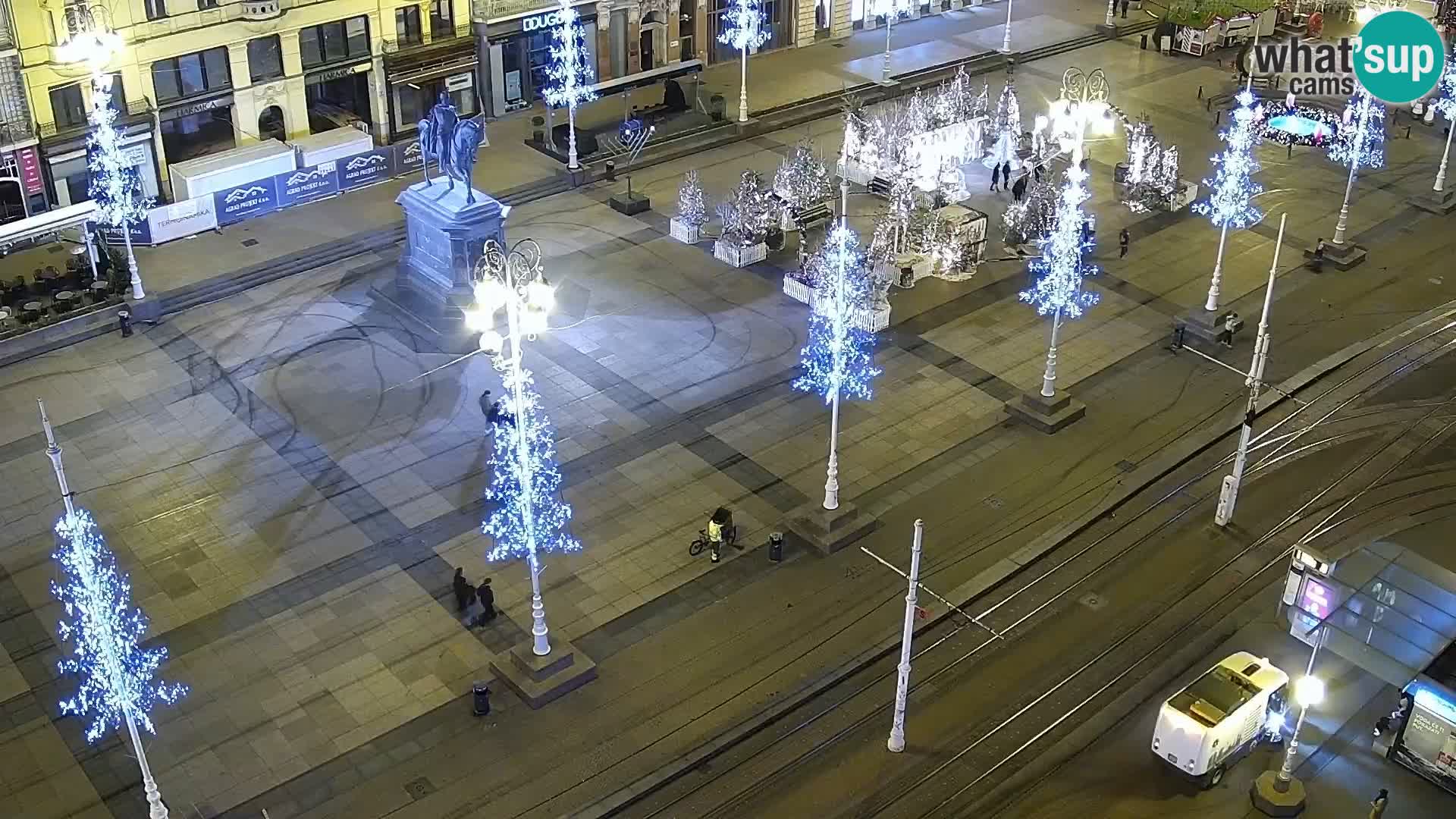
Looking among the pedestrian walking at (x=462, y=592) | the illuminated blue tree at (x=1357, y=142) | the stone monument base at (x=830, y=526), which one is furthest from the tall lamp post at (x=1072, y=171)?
the pedestrian walking at (x=462, y=592)

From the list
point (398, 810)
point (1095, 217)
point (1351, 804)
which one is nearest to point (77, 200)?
point (398, 810)

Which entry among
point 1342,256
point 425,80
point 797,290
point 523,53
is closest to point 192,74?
point 425,80

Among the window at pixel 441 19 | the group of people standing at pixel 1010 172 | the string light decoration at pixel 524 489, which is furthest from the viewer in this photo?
the window at pixel 441 19

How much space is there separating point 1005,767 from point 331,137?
3858cm

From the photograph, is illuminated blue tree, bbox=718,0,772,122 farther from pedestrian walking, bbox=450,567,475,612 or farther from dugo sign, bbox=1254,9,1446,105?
pedestrian walking, bbox=450,567,475,612

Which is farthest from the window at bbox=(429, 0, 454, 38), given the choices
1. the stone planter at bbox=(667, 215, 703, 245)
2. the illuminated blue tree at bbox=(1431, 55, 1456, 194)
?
the illuminated blue tree at bbox=(1431, 55, 1456, 194)

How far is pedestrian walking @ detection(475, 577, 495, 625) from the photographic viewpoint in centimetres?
3534

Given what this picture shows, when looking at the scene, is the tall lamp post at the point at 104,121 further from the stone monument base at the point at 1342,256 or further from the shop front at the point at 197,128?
the stone monument base at the point at 1342,256

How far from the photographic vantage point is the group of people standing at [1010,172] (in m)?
57.6

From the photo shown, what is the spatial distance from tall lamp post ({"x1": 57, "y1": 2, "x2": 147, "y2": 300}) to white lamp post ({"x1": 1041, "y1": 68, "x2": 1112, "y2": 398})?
29.6 metres

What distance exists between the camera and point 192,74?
55.6m

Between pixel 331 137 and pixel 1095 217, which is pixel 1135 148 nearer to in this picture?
pixel 1095 217

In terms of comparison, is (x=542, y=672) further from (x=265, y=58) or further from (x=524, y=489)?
(x=265, y=58)

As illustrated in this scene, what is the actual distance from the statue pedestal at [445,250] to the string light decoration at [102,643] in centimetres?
1321
